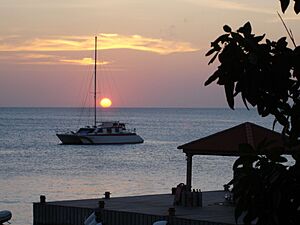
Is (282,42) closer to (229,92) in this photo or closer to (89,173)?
(229,92)

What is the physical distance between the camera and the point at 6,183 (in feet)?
170

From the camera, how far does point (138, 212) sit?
72.3 feet

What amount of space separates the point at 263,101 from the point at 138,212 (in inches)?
674

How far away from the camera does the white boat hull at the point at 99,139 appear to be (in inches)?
3871

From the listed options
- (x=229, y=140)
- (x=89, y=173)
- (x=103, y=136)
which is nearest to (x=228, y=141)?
(x=229, y=140)

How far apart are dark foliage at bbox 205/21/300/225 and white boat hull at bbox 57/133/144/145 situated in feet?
303

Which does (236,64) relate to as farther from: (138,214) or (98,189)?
(98,189)

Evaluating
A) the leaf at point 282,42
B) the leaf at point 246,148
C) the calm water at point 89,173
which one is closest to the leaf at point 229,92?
the leaf at point 246,148

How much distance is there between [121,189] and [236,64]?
44.4m

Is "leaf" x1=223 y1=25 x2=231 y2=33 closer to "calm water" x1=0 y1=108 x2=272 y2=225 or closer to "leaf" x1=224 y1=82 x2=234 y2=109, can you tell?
"leaf" x1=224 y1=82 x2=234 y2=109

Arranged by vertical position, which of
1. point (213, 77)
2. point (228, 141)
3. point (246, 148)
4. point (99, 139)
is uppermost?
point (99, 139)

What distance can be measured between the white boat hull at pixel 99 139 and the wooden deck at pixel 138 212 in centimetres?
7115

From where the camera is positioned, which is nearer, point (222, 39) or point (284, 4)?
point (284, 4)

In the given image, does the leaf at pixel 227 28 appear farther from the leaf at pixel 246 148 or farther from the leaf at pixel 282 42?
the leaf at pixel 246 148
